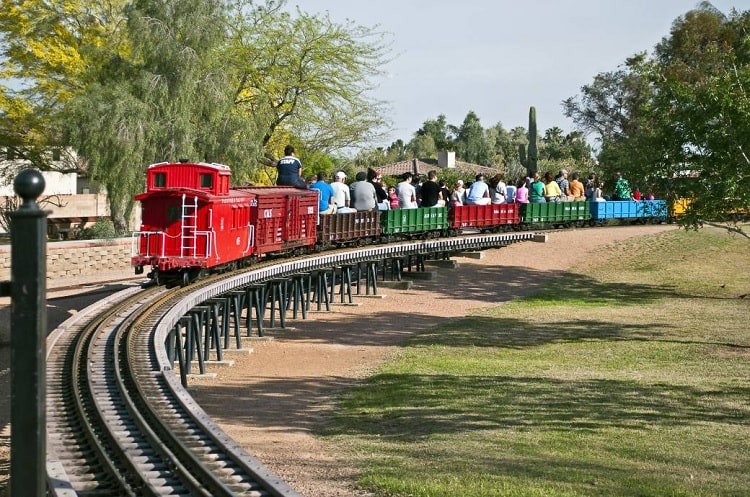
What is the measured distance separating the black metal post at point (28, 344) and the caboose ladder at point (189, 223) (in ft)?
56.7

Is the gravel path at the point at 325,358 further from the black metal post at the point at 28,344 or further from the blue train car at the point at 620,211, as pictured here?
the black metal post at the point at 28,344

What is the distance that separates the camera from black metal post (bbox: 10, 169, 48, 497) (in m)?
4.04

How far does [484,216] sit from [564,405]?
2614 cm

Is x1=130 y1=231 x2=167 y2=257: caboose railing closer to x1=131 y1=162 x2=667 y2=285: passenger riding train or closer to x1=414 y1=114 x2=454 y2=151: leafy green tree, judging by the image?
x1=131 y1=162 x2=667 y2=285: passenger riding train

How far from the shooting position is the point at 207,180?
21.8 metres

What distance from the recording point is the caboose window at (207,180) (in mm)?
21797

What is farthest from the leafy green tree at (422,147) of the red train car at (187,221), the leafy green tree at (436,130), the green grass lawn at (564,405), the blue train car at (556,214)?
the red train car at (187,221)

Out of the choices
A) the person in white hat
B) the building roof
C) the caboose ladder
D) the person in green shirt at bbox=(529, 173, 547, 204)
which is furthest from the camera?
the building roof

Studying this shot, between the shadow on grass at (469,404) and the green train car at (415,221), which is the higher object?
the green train car at (415,221)

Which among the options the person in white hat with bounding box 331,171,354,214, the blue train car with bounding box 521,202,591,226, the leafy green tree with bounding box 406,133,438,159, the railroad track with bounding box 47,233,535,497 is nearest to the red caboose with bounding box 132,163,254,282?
the railroad track with bounding box 47,233,535,497

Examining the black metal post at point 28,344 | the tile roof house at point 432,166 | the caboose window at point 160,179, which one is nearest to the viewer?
the black metal post at point 28,344

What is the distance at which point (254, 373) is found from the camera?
21.1 m

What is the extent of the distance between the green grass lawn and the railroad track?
178 cm

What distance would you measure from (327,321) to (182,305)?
981 cm
